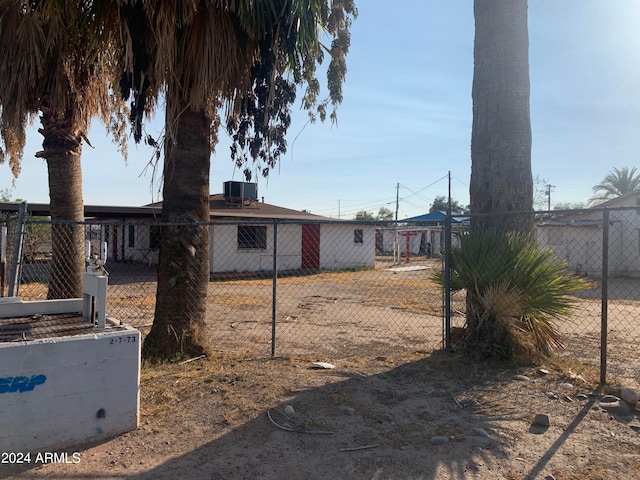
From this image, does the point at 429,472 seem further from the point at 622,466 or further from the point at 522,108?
the point at 522,108

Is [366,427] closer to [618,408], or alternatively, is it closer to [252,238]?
[618,408]

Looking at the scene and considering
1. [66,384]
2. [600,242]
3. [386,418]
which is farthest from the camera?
[600,242]

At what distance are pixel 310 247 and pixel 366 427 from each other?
66.3 ft

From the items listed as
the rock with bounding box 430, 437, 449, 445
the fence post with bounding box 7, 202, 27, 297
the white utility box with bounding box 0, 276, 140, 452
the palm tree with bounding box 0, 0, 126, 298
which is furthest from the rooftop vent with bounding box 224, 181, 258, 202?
the rock with bounding box 430, 437, 449, 445

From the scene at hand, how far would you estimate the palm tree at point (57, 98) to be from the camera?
21.9 ft

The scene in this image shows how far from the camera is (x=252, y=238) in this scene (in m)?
21.7

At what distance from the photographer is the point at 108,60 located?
721cm

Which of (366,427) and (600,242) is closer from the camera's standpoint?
(366,427)

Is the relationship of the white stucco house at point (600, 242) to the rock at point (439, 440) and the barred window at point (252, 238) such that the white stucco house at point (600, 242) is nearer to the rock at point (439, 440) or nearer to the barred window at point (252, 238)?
the barred window at point (252, 238)

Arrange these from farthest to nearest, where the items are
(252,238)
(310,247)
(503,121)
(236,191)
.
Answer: (310,247)
(236,191)
(252,238)
(503,121)

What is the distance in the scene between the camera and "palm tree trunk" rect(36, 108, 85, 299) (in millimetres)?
7508

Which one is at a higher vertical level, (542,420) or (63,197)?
(63,197)

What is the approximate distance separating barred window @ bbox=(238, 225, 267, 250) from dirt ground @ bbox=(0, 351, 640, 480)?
16032 millimetres

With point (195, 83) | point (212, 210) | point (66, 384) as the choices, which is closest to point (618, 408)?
point (66, 384)
